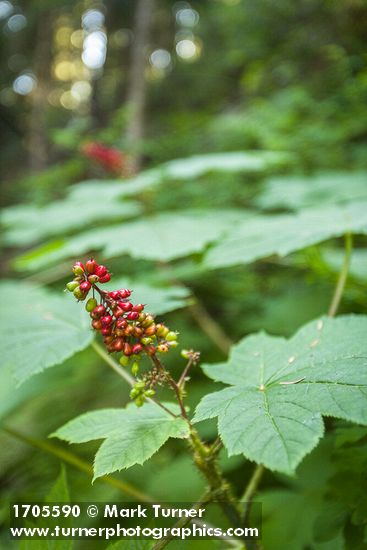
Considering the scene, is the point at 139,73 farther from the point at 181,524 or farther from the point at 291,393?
the point at 181,524

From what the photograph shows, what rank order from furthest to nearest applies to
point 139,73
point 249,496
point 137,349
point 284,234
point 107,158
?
point 139,73 < point 107,158 < point 284,234 < point 249,496 < point 137,349

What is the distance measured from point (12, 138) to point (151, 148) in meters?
9.59

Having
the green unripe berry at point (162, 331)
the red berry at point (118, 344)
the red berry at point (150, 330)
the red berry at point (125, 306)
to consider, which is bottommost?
the red berry at point (118, 344)

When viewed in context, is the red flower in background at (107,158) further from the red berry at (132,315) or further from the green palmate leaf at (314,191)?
the red berry at (132,315)

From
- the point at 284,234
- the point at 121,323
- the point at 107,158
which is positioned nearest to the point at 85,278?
the point at 121,323

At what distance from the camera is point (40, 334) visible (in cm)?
143

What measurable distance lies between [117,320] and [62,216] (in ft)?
7.61

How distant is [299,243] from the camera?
68.6 inches

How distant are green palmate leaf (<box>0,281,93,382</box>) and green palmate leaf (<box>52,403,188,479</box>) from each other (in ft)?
0.78

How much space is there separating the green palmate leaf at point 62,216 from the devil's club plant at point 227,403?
2.07 meters

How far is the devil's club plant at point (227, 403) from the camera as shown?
0.78 metres

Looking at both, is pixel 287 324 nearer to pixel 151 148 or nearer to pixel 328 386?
pixel 328 386

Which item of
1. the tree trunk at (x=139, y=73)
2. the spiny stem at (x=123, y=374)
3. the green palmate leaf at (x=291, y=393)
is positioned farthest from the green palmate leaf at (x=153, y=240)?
the tree trunk at (x=139, y=73)

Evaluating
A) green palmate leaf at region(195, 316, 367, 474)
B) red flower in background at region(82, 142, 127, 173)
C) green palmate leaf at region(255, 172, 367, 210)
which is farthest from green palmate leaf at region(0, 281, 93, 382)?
red flower in background at region(82, 142, 127, 173)
